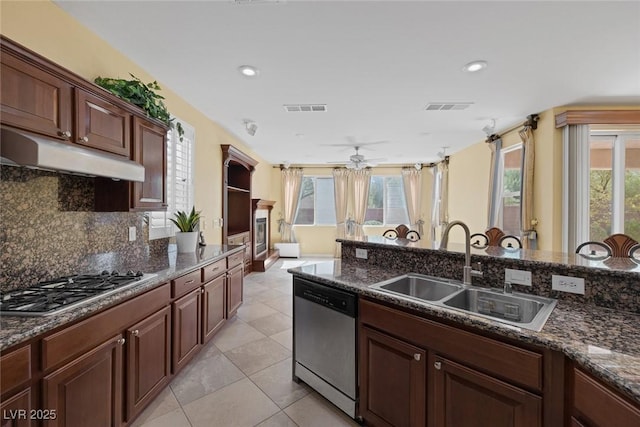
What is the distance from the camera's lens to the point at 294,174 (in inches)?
297

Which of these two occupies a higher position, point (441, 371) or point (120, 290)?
point (120, 290)

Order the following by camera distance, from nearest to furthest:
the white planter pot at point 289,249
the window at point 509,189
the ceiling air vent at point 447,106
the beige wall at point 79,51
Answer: the beige wall at point 79,51
the ceiling air vent at point 447,106
the window at point 509,189
the white planter pot at point 289,249

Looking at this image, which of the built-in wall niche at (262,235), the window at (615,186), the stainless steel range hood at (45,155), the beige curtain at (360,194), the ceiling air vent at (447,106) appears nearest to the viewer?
the stainless steel range hood at (45,155)

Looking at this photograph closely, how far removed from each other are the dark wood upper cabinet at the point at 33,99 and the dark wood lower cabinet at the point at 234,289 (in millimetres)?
2077

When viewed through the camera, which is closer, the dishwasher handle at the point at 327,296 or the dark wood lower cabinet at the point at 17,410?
the dark wood lower cabinet at the point at 17,410

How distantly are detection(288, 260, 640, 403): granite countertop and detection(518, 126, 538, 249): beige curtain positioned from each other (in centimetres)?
281

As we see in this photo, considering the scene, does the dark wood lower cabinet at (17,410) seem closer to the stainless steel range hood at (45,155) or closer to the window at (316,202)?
the stainless steel range hood at (45,155)

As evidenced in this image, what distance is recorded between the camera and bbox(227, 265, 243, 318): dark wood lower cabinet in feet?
10.2

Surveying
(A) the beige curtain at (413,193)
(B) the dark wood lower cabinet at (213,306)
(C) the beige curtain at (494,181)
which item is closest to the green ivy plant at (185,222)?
(B) the dark wood lower cabinet at (213,306)

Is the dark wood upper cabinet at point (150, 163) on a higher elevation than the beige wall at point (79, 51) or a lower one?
lower

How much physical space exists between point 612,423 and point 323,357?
1.46 meters

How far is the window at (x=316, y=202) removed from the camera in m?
7.77

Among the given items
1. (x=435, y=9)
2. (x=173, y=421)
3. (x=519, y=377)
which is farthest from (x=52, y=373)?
(x=435, y=9)

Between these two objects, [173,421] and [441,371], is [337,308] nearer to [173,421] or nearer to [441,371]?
[441,371]
